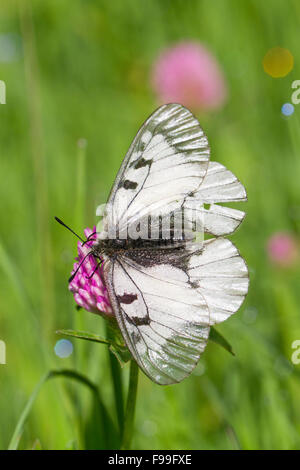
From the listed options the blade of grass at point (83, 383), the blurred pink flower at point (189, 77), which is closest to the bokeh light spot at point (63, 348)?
the blade of grass at point (83, 383)

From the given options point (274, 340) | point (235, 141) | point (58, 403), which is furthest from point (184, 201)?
point (235, 141)

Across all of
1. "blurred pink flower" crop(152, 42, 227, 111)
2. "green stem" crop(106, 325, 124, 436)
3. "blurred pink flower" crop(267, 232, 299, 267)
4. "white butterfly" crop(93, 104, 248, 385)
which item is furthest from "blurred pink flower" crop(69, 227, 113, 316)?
"blurred pink flower" crop(152, 42, 227, 111)

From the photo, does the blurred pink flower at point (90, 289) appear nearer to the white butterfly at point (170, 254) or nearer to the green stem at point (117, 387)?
the white butterfly at point (170, 254)

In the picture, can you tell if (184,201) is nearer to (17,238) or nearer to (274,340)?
(274,340)

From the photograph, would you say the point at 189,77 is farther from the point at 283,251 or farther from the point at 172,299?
the point at 172,299

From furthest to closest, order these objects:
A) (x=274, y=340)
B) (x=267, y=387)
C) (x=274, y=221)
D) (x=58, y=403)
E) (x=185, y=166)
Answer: (x=274, y=221)
(x=274, y=340)
(x=267, y=387)
(x=58, y=403)
(x=185, y=166)

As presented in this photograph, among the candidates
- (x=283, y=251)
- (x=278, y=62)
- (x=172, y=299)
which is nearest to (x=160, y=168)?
(x=172, y=299)
